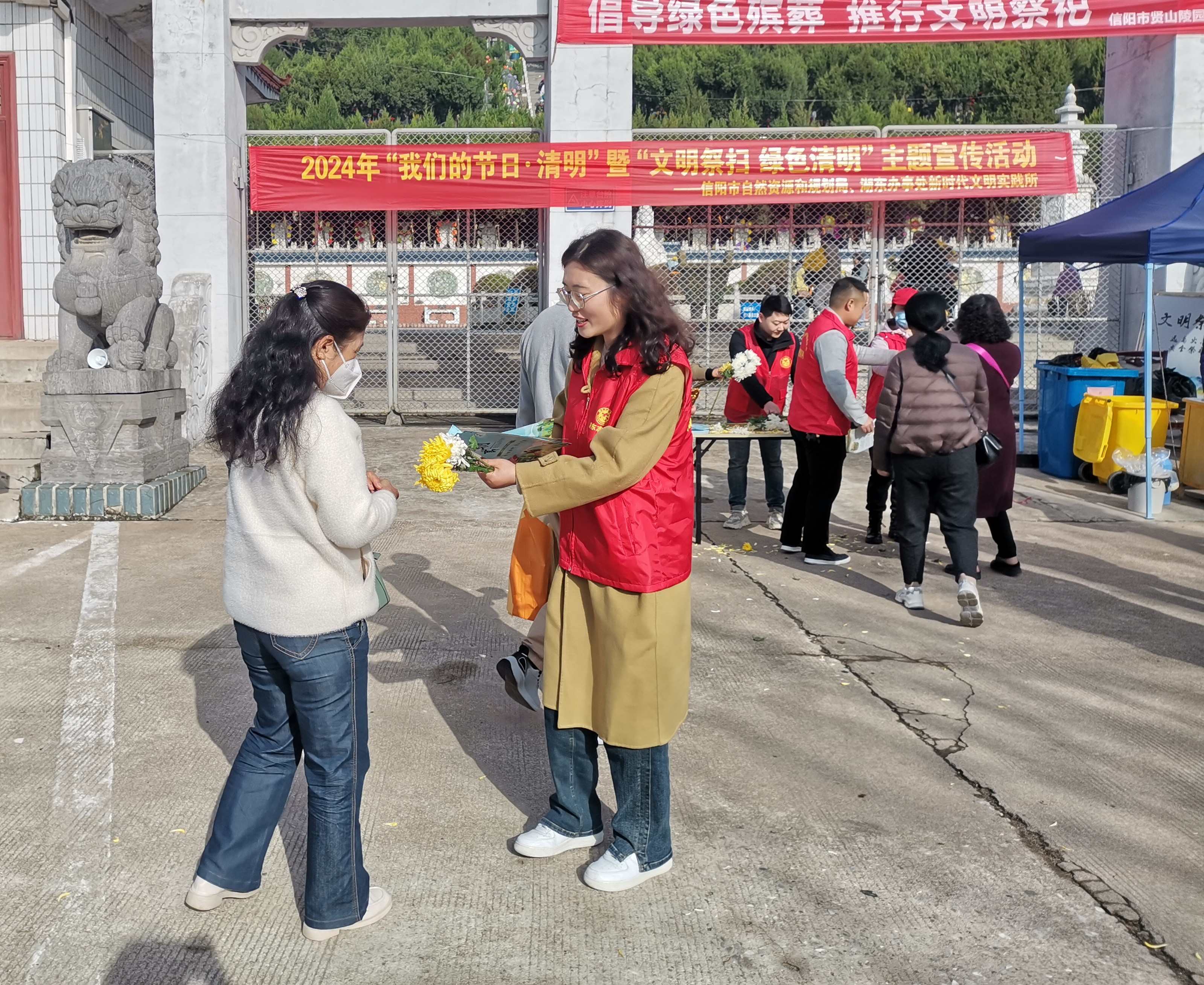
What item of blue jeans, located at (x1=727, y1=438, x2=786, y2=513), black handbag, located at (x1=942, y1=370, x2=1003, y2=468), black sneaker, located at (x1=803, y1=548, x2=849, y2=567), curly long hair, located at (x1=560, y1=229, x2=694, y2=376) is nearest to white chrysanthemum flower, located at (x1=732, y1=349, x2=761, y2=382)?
blue jeans, located at (x1=727, y1=438, x2=786, y2=513)

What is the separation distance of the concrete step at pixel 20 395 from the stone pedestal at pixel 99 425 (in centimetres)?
145

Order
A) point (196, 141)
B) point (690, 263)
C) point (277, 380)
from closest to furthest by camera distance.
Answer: point (277, 380)
point (196, 141)
point (690, 263)

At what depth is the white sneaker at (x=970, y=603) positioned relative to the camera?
6.03 m

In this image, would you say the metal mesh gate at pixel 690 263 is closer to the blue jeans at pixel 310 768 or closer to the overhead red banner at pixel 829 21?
the overhead red banner at pixel 829 21

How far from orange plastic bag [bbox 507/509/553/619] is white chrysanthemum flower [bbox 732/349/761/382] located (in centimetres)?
374

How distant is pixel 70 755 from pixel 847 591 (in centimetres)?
415

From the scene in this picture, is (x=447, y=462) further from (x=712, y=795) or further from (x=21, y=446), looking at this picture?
(x=21, y=446)

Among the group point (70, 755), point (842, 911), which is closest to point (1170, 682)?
point (842, 911)

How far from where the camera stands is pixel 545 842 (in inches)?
138

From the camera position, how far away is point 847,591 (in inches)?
267

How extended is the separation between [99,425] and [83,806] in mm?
5207

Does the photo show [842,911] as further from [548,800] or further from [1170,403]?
[1170,403]

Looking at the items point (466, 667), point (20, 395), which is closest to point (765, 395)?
point (466, 667)

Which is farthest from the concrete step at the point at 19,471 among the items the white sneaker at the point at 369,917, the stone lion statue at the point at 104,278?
the white sneaker at the point at 369,917
